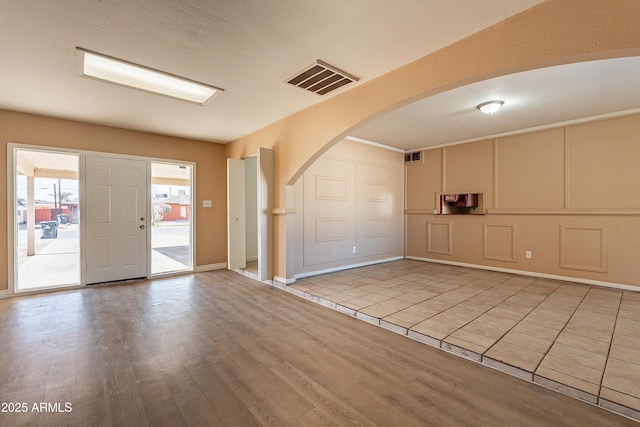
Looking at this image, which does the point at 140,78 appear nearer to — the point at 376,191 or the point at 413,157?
the point at 376,191

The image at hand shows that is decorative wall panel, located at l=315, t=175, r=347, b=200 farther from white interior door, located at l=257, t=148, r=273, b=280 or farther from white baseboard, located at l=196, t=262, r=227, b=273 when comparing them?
white baseboard, located at l=196, t=262, r=227, b=273

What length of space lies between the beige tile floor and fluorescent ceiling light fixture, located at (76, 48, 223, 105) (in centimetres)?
303

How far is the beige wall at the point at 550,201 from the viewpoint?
4160mm

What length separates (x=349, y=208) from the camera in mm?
5645

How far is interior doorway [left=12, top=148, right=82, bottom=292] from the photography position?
14.9 ft

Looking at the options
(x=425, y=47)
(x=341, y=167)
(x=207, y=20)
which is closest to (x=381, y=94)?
(x=425, y=47)

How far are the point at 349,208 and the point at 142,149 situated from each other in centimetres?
406

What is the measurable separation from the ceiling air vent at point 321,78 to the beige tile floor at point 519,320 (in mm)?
2663

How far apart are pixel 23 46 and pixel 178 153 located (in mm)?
3029

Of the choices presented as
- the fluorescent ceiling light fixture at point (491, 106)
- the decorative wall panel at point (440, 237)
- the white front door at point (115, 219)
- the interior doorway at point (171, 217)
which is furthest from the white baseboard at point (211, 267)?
the fluorescent ceiling light fixture at point (491, 106)

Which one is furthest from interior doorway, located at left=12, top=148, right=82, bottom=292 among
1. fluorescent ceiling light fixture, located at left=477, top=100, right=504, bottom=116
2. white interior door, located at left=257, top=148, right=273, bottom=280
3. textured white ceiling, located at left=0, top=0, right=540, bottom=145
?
fluorescent ceiling light fixture, located at left=477, top=100, right=504, bottom=116

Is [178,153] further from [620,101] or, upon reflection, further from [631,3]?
[620,101]

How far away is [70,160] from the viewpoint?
703cm

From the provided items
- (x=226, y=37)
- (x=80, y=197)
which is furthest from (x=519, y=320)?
(x=80, y=197)
